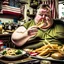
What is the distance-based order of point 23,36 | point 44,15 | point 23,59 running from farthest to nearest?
point 44,15 < point 23,36 < point 23,59

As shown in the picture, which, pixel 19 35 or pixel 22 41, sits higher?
pixel 19 35

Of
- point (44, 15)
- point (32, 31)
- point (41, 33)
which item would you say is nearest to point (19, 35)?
point (32, 31)

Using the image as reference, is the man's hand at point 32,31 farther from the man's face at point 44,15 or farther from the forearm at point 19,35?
the man's face at point 44,15

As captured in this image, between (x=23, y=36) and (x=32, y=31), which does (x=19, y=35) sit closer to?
(x=23, y=36)

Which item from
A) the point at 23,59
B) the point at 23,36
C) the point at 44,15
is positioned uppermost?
the point at 44,15

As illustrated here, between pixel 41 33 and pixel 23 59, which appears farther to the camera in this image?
pixel 41 33

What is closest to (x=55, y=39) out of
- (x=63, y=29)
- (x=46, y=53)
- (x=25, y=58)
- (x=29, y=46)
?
(x=63, y=29)

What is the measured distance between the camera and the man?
283cm

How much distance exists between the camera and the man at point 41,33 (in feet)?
9.28

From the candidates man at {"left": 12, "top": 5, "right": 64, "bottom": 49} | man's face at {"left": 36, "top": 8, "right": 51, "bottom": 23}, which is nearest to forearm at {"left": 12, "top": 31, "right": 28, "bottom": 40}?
man at {"left": 12, "top": 5, "right": 64, "bottom": 49}

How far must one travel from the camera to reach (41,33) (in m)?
2.86

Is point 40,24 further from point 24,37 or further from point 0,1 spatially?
point 0,1

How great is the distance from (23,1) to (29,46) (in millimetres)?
1896

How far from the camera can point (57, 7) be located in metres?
4.46
